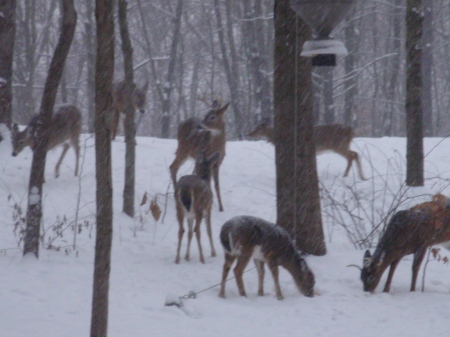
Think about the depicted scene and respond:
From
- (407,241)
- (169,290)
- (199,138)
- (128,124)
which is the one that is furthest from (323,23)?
(199,138)

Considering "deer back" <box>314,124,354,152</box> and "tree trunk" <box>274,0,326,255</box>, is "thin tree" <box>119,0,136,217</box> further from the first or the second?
"deer back" <box>314,124,354,152</box>

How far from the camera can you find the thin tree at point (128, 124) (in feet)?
34.5

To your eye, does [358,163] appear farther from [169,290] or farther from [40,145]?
[40,145]

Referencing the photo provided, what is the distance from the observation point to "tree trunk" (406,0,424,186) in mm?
12398

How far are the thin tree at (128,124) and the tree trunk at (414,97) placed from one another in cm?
462

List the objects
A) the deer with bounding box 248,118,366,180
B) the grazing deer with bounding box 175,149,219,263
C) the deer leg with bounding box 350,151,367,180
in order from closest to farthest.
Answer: the grazing deer with bounding box 175,149,219,263, the deer leg with bounding box 350,151,367,180, the deer with bounding box 248,118,366,180

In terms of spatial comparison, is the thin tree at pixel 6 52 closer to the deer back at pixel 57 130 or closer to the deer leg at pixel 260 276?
the deer back at pixel 57 130

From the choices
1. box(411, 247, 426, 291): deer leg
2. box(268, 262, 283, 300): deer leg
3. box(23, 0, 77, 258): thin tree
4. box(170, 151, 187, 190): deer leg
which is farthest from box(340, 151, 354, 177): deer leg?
box(23, 0, 77, 258): thin tree

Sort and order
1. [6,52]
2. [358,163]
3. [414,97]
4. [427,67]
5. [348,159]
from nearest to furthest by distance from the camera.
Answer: [414,97]
[6,52]
[358,163]
[348,159]
[427,67]

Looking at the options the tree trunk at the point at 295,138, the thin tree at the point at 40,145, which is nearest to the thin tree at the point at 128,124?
the thin tree at the point at 40,145

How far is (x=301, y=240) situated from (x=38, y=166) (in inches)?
128

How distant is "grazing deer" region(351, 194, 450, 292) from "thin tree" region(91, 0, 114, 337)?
387cm

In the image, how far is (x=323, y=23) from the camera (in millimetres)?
6145

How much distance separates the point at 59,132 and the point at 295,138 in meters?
5.28
